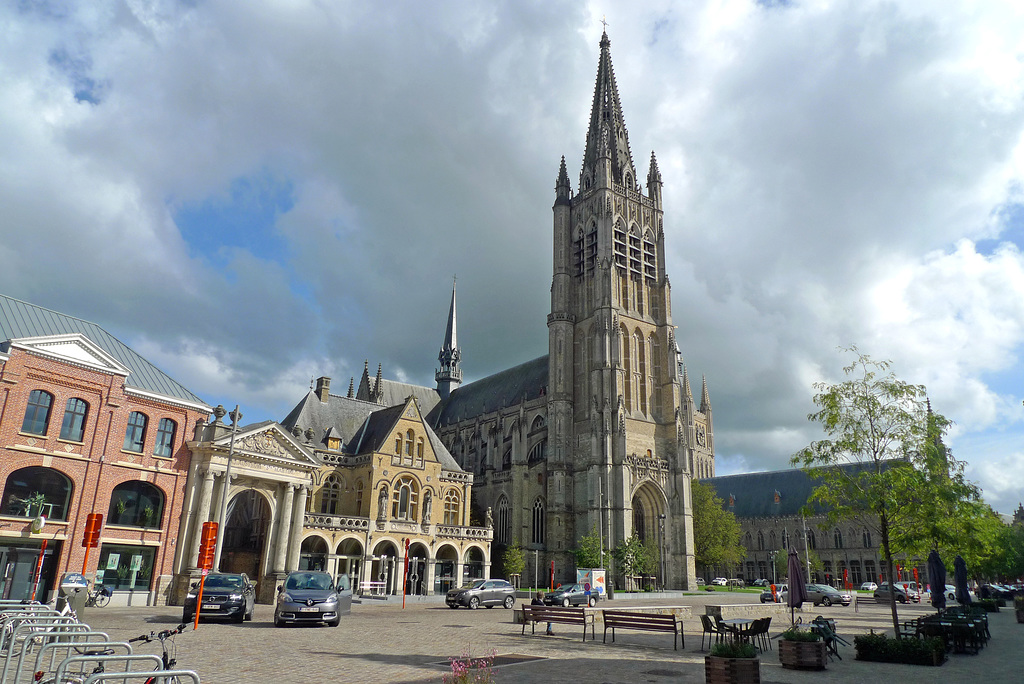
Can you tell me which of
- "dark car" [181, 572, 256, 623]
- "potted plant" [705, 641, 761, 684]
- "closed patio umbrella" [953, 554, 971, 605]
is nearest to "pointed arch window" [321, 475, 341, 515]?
"dark car" [181, 572, 256, 623]

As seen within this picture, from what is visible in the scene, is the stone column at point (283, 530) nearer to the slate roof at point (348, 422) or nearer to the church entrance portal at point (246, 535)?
the church entrance portal at point (246, 535)

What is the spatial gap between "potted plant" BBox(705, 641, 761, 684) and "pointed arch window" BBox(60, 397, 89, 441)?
27.3 metres

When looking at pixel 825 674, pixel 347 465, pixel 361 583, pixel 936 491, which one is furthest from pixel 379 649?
pixel 347 465

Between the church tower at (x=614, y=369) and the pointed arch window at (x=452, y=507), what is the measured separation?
9897 mm

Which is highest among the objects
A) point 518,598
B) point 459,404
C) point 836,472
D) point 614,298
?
point 614,298

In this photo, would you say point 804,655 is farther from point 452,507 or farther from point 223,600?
point 452,507

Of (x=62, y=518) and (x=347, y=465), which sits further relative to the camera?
(x=347, y=465)

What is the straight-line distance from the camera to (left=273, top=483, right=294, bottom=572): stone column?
36.9m

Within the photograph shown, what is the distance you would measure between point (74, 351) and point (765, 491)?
293ft

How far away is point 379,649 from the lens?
15938 mm

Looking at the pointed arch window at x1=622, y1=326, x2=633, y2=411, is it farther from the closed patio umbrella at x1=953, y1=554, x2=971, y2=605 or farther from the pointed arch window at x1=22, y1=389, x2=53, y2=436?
the pointed arch window at x1=22, y1=389, x2=53, y2=436

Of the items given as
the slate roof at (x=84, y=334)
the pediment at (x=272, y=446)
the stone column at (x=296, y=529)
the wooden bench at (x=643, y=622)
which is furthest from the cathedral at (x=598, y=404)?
the wooden bench at (x=643, y=622)

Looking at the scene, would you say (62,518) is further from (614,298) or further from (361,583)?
(614,298)

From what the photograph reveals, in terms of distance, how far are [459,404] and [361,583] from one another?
40.0 metres
